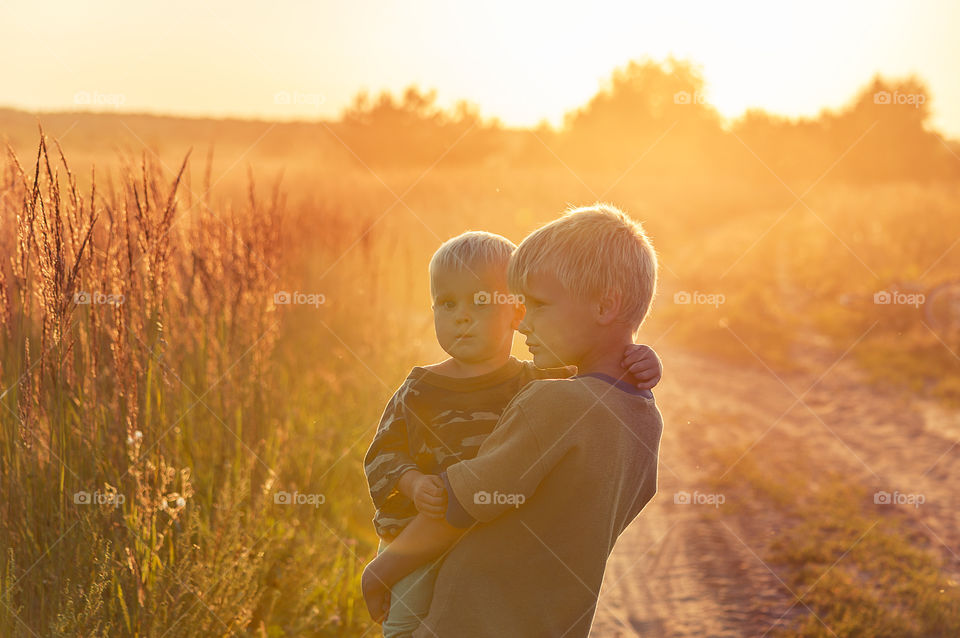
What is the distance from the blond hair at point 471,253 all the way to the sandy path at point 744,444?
2.44 meters

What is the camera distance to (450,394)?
1.78 metres

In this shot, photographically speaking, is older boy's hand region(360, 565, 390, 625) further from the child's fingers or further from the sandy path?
the sandy path

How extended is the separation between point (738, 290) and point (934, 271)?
2663mm

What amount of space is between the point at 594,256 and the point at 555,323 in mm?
147

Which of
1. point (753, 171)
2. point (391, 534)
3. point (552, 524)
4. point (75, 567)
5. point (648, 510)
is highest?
point (753, 171)

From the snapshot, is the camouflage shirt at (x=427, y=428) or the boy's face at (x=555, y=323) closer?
the boy's face at (x=555, y=323)

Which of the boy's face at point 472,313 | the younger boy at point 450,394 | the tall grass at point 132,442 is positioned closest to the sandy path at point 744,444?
the tall grass at point 132,442

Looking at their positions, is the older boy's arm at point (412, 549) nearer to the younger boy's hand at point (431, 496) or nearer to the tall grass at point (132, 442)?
the younger boy's hand at point (431, 496)

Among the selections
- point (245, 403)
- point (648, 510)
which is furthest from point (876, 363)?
point (245, 403)

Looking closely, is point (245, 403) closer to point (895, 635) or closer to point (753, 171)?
point (895, 635)

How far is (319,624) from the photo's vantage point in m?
3.30

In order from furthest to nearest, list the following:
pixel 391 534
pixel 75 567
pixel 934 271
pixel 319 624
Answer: pixel 934 271
pixel 319 624
pixel 75 567
pixel 391 534

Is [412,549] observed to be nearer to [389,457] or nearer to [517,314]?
[389,457]

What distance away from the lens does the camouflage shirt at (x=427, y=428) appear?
1708mm
